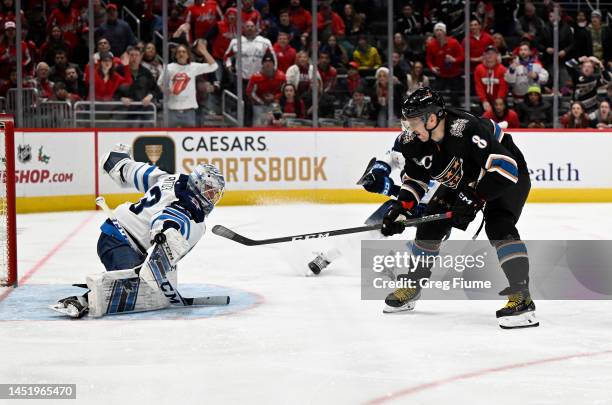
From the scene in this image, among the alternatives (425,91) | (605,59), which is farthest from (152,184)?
(605,59)

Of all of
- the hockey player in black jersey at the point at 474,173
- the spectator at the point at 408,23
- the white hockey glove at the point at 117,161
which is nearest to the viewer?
Answer: the hockey player in black jersey at the point at 474,173

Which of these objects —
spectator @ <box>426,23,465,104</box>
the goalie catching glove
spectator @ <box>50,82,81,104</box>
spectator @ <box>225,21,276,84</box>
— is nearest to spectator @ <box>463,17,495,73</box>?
spectator @ <box>426,23,465,104</box>

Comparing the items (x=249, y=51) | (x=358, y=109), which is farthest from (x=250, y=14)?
(x=358, y=109)

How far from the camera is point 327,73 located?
1077cm

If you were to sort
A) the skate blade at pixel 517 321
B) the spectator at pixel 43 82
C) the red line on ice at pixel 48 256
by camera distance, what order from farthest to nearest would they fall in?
the spectator at pixel 43 82 < the red line on ice at pixel 48 256 < the skate blade at pixel 517 321

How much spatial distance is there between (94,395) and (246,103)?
753 centimetres

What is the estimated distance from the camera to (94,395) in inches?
123

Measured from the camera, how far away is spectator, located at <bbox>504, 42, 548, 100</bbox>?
36.3ft

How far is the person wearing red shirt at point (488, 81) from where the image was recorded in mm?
10977

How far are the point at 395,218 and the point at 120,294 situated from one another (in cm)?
132

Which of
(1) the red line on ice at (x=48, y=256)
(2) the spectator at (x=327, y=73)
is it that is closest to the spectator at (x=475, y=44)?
(2) the spectator at (x=327, y=73)

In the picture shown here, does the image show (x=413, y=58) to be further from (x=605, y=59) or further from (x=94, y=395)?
(x=94, y=395)

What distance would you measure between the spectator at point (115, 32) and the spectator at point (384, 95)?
2.70 m

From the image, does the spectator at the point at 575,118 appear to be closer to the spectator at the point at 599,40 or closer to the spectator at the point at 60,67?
the spectator at the point at 599,40
